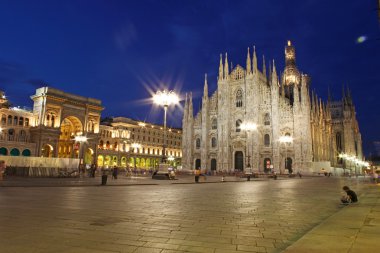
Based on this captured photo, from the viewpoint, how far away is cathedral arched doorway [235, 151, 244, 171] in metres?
62.4

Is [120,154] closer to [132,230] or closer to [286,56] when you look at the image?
[286,56]

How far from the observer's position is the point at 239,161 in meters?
62.8

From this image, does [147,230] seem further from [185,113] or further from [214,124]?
[185,113]

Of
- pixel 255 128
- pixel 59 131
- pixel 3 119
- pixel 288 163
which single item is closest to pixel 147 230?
pixel 255 128

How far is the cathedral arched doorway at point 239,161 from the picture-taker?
6244 cm

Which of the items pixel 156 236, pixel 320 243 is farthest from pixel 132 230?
pixel 320 243

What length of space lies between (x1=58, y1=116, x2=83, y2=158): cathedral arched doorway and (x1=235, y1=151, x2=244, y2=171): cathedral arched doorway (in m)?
32.5

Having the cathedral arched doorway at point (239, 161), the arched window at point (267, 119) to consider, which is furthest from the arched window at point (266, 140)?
the cathedral arched doorway at point (239, 161)

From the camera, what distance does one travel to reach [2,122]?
177 ft

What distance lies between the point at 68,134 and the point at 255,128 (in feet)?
127

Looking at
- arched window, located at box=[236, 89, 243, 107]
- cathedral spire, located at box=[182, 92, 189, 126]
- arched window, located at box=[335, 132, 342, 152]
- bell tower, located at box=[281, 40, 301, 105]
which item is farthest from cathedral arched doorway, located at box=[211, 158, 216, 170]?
arched window, located at box=[335, 132, 342, 152]

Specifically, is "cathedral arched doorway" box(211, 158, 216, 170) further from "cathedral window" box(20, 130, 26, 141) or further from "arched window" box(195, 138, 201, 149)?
"cathedral window" box(20, 130, 26, 141)

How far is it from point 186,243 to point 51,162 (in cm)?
3000

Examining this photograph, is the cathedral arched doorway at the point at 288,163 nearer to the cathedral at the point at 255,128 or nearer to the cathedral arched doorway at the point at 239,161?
the cathedral at the point at 255,128
